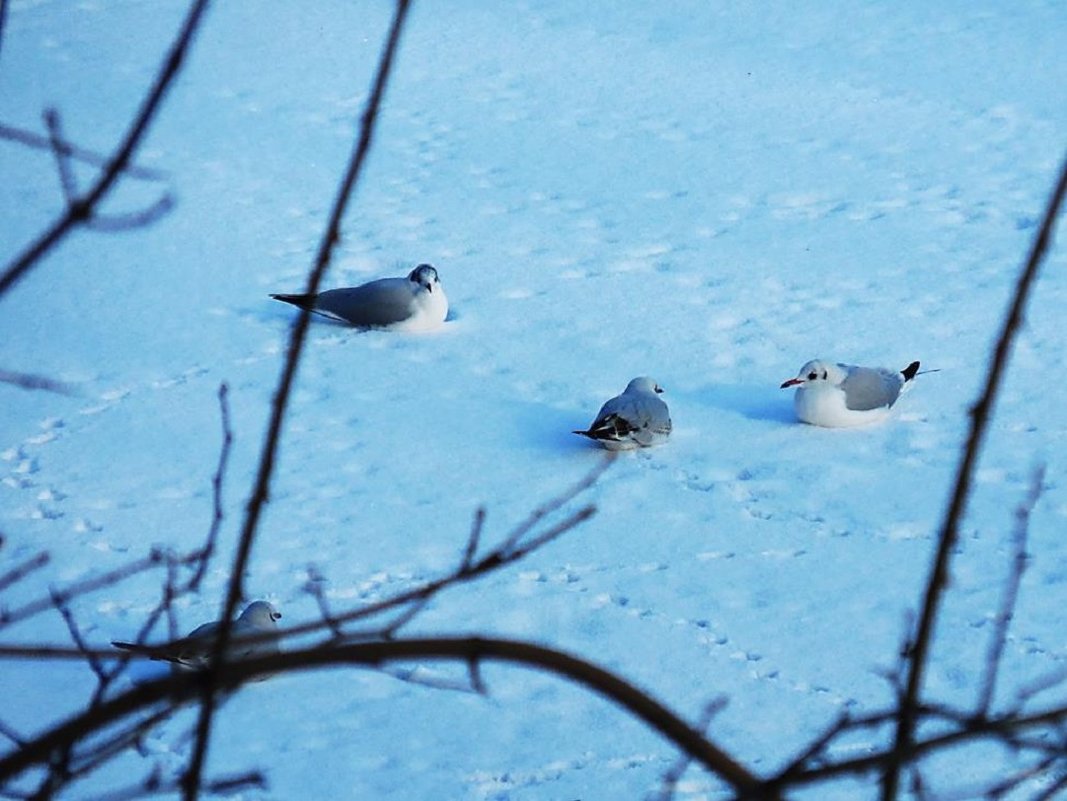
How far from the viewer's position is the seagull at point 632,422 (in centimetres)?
479

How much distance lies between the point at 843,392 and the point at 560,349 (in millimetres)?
1121

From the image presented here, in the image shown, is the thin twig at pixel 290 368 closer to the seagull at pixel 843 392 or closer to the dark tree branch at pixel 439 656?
the dark tree branch at pixel 439 656

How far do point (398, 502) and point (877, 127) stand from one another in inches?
162

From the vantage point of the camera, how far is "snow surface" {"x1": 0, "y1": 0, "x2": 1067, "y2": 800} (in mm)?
3793

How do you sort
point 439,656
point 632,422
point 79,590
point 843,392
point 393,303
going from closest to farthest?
point 439,656 → point 79,590 → point 632,422 → point 843,392 → point 393,303

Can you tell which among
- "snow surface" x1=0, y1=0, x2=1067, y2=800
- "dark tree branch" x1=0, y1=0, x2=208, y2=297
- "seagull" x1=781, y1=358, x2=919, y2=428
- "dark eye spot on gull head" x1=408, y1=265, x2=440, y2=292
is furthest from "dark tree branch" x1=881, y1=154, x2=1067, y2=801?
"dark eye spot on gull head" x1=408, y1=265, x2=440, y2=292

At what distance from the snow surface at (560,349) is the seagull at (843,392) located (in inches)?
2.4

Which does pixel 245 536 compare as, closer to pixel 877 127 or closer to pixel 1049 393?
pixel 1049 393

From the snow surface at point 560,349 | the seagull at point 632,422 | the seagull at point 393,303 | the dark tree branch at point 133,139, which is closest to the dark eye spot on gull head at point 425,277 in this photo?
the seagull at point 393,303

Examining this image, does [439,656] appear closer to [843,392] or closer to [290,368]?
[290,368]

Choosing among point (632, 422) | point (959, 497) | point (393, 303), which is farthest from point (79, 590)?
point (393, 303)

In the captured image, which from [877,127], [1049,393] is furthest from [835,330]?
[877,127]

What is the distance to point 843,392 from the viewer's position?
4.98 m

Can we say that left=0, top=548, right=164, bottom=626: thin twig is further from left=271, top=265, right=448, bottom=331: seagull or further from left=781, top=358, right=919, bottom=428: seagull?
left=271, top=265, right=448, bottom=331: seagull
